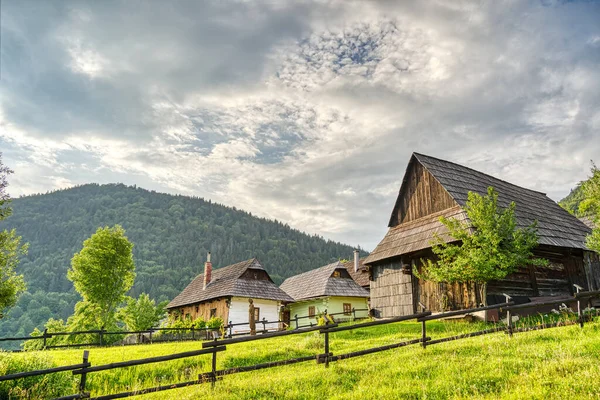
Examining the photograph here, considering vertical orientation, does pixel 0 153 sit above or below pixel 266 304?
above

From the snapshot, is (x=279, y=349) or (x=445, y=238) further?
(x=445, y=238)

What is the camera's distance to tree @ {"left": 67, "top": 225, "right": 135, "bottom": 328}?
36062 mm

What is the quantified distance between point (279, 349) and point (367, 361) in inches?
216

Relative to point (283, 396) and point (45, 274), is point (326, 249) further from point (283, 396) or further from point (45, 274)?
point (283, 396)

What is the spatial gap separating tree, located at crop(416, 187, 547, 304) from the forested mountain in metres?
90.1

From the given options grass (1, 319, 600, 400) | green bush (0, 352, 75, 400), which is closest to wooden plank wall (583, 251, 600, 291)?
grass (1, 319, 600, 400)

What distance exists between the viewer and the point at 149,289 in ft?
349

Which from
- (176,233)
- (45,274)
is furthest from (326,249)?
(45,274)

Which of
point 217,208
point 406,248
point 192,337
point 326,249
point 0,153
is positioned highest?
point 217,208

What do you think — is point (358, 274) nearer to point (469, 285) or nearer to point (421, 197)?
point (421, 197)

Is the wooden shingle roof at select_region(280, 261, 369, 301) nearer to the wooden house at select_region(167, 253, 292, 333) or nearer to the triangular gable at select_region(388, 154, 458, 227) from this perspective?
the wooden house at select_region(167, 253, 292, 333)

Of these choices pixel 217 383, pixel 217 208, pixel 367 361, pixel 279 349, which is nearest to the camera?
pixel 217 383

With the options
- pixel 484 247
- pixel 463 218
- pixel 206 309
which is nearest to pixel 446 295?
pixel 463 218

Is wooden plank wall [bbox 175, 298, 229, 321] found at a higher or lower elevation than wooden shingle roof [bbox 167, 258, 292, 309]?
lower
